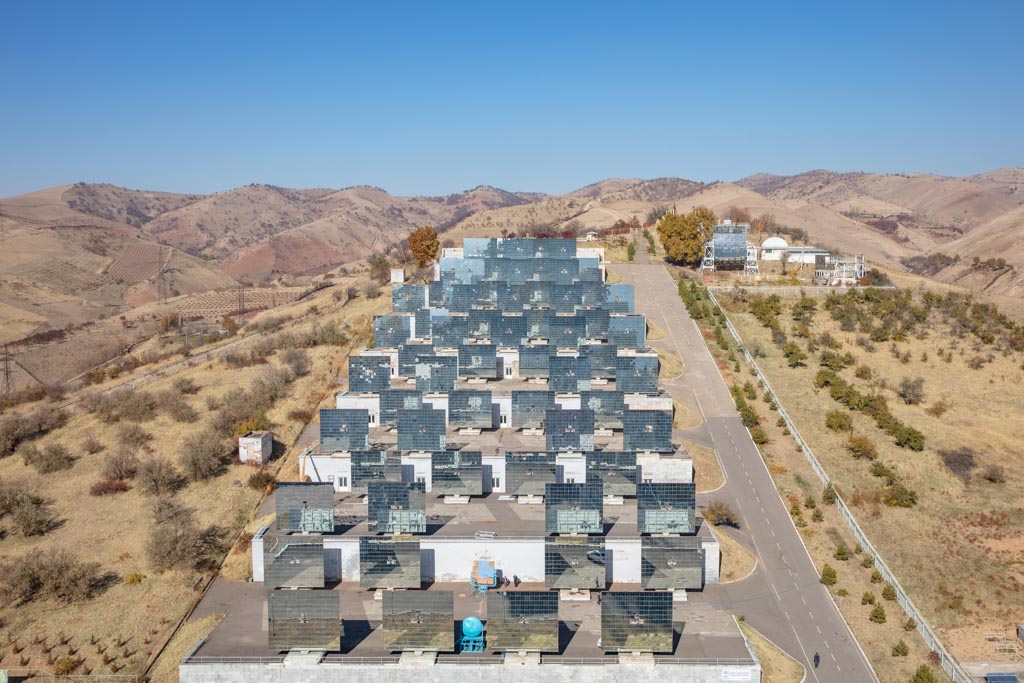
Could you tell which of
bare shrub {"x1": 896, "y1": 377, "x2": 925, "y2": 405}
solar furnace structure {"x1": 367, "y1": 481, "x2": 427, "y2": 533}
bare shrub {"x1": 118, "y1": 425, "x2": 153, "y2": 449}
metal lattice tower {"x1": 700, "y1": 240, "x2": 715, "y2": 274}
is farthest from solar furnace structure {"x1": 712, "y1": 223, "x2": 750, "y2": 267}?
solar furnace structure {"x1": 367, "y1": 481, "x2": 427, "y2": 533}

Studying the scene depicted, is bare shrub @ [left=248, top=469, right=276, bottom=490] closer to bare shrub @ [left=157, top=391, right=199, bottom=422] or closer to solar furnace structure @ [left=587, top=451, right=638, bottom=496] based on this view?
bare shrub @ [left=157, top=391, right=199, bottom=422]

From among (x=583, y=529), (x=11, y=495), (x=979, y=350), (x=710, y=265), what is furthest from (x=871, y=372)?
(x=11, y=495)

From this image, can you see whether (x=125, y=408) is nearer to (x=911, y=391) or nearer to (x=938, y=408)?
(x=911, y=391)

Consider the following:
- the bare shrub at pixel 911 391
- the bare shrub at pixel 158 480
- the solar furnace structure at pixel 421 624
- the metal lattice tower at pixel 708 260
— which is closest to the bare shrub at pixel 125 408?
the bare shrub at pixel 158 480

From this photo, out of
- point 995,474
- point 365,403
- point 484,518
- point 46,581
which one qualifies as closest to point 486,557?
point 484,518

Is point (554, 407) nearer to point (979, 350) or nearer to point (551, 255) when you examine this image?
point (551, 255)

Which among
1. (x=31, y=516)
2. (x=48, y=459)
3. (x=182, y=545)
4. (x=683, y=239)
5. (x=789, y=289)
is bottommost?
(x=182, y=545)
